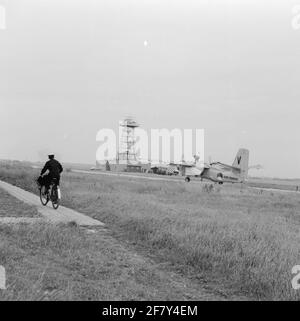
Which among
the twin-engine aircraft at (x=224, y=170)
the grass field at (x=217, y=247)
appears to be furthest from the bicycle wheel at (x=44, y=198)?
the twin-engine aircraft at (x=224, y=170)

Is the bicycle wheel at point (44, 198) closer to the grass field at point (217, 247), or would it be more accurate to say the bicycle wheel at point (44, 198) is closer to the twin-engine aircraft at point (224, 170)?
the grass field at point (217, 247)

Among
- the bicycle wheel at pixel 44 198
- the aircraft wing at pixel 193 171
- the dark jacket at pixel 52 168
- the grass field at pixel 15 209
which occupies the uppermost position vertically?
the dark jacket at pixel 52 168

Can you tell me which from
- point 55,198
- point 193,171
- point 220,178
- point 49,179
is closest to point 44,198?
point 49,179

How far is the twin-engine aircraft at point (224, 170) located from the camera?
52875mm

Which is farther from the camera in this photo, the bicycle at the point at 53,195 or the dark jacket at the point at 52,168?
the dark jacket at the point at 52,168

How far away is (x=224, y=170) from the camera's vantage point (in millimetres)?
53844

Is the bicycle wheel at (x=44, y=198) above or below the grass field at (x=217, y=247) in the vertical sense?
above

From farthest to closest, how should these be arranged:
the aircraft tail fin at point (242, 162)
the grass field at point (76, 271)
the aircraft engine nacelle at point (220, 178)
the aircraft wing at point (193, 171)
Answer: the aircraft wing at point (193, 171)
the aircraft tail fin at point (242, 162)
the aircraft engine nacelle at point (220, 178)
the grass field at point (76, 271)

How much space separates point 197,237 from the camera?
10.5m
